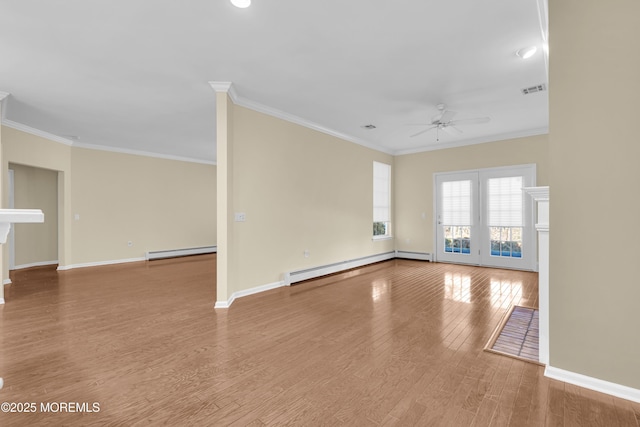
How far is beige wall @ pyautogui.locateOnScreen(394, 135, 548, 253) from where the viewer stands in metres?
6.15

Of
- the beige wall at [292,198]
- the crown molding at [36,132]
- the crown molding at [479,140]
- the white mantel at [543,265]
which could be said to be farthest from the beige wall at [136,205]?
the white mantel at [543,265]

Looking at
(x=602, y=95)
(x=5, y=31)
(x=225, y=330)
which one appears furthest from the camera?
(x=225, y=330)

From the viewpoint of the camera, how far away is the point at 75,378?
2213 millimetres

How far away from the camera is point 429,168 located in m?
7.44

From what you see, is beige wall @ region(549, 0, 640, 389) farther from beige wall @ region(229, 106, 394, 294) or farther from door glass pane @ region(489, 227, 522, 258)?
door glass pane @ region(489, 227, 522, 258)

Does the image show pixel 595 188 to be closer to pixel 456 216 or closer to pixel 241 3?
pixel 241 3

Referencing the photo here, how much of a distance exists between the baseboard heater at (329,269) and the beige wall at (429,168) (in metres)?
0.90

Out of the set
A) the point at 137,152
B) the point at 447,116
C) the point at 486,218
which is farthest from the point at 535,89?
the point at 137,152

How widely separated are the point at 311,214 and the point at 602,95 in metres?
4.18

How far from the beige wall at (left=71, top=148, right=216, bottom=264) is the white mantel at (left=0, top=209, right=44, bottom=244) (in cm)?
649

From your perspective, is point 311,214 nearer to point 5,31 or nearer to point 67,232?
point 5,31

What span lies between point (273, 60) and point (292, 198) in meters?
2.36

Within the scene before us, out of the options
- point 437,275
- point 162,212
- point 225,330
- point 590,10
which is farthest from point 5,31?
point 437,275

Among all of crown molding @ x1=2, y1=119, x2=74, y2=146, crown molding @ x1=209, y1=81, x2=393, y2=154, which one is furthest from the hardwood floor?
crown molding @ x1=2, y1=119, x2=74, y2=146
